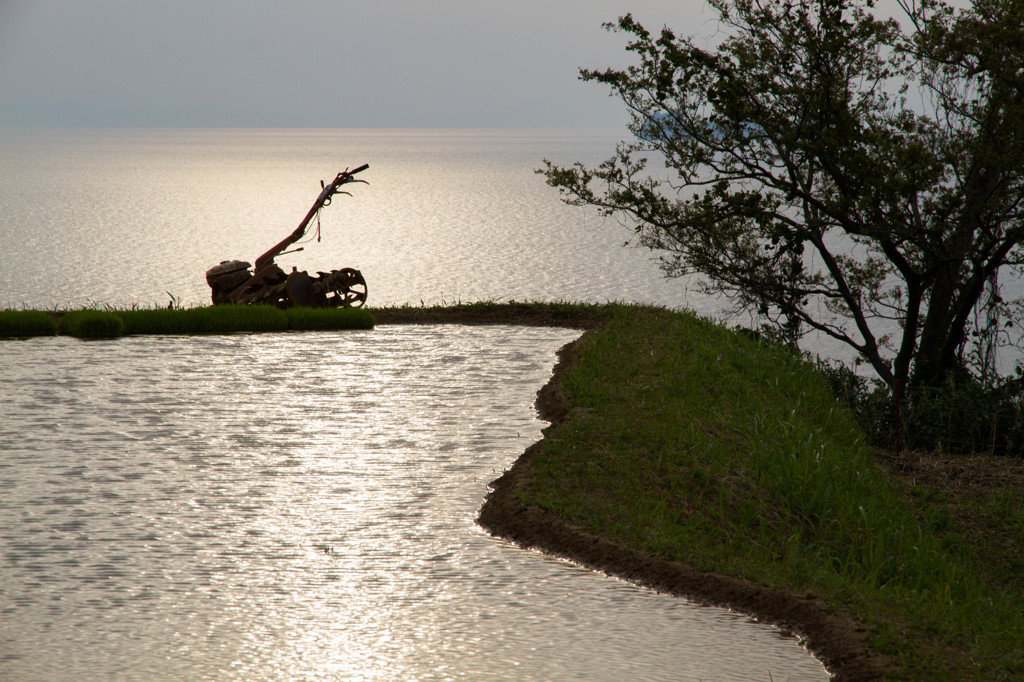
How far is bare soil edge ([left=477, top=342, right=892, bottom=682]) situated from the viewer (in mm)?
6500

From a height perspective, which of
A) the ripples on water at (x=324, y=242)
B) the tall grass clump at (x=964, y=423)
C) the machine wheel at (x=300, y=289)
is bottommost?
the tall grass clump at (x=964, y=423)

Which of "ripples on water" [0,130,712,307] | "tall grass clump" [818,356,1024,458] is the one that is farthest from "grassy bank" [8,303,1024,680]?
"ripples on water" [0,130,712,307]

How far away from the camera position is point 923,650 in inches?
251

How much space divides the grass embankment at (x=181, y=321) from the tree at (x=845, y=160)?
17.7 ft

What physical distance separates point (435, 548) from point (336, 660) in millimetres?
2029

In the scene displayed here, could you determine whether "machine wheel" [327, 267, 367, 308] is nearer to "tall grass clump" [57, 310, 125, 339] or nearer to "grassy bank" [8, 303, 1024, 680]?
"tall grass clump" [57, 310, 125, 339]

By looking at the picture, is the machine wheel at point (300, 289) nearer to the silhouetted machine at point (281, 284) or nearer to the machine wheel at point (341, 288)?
the silhouetted machine at point (281, 284)

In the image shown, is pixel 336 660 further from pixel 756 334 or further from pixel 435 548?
pixel 756 334

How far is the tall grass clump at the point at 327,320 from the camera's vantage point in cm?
1877

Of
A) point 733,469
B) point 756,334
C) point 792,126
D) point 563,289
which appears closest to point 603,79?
point 792,126

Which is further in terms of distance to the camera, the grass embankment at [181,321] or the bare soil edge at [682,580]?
the grass embankment at [181,321]

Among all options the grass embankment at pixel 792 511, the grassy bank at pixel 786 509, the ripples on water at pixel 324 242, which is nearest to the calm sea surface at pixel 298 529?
the grassy bank at pixel 786 509

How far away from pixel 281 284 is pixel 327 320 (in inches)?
85.3

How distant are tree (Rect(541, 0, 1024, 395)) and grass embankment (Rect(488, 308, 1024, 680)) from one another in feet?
19.8
